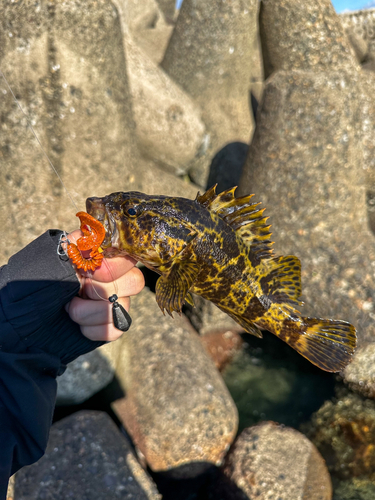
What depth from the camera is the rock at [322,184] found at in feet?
15.6

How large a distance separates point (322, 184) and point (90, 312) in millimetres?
3729

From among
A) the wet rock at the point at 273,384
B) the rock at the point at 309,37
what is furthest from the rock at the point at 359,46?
the wet rock at the point at 273,384

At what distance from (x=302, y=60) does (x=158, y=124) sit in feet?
7.45

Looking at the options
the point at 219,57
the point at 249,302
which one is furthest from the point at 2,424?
the point at 219,57

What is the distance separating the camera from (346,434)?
14.5 feet

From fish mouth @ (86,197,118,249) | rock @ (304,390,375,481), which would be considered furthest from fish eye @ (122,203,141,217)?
rock @ (304,390,375,481)

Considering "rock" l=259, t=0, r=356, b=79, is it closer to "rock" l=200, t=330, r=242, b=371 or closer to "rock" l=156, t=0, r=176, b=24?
"rock" l=200, t=330, r=242, b=371

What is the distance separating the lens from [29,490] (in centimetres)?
333

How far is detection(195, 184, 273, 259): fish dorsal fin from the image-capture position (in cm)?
237

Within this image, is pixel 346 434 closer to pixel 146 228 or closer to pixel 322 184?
pixel 322 184

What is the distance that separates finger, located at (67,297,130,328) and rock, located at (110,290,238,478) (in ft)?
7.21

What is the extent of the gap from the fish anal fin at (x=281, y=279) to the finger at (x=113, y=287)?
0.90 metres

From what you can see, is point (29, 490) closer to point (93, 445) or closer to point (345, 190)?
point (93, 445)

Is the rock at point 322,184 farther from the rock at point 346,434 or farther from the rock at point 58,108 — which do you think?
the rock at point 58,108
